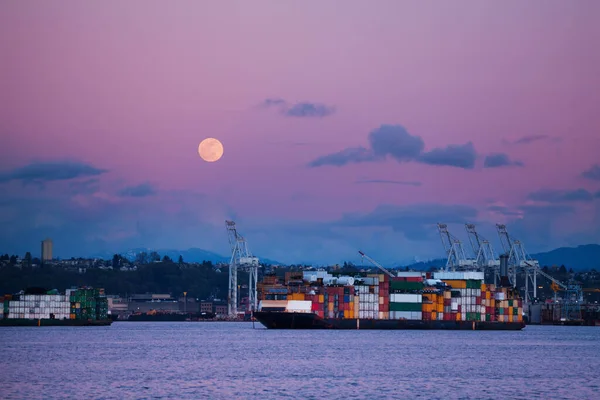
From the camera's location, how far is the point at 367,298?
190m

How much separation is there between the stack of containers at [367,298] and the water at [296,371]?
53.0 metres

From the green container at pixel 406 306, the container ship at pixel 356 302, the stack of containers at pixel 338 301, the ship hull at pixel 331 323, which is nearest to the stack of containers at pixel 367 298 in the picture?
the container ship at pixel 356 302

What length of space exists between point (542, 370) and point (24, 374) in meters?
41.8

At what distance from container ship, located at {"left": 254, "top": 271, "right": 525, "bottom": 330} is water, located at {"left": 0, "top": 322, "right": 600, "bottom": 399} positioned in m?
46.6

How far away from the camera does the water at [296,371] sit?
72062 mm

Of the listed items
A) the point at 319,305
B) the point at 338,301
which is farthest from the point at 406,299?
the point at 319,305

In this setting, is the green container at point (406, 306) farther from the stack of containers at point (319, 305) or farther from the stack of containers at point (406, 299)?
the stack of containers at point (319, 305)

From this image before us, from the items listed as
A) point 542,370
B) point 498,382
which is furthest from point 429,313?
point 498,382

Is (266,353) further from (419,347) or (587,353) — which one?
(587,353)

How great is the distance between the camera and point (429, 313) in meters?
196

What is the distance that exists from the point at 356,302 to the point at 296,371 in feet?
332

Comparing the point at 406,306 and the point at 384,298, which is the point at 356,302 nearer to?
the point at 384,298

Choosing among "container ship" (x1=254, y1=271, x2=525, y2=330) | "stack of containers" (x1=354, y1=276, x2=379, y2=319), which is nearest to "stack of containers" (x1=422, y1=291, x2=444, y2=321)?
"container ship" (x1=254, y1=271, x2=525, y2=330)

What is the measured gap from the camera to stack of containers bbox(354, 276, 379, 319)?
189125mm
